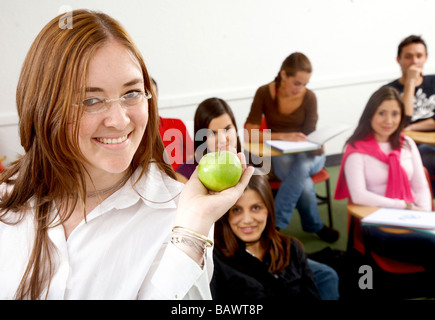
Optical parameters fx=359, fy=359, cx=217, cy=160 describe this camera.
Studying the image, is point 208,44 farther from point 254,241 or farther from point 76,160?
point 76,160

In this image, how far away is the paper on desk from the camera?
1449 millimetres

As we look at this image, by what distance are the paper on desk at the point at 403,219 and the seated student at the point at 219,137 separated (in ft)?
0.93

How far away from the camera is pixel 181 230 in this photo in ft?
2.08

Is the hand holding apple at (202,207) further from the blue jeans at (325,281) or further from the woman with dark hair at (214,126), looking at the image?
the blue jeans at (325,281)

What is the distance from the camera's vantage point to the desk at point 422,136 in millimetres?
2043

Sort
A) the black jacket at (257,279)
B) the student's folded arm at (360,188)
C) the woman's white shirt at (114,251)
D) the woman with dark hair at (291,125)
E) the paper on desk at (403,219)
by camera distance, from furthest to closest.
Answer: the woman with dark hair at (291,125) < the student's folded arm at (360,188) < the paper on desk at (403,219) < the black jacket at (257,279) < the woman's white shirt at (114,251)

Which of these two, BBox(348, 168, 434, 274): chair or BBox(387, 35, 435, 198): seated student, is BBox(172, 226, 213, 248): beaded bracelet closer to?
BBox(348, 168, 434, 274): chair

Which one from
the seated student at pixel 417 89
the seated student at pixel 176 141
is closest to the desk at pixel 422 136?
the seated student at pixel 417 89

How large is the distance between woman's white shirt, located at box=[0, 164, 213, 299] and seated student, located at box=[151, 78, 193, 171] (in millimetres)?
641

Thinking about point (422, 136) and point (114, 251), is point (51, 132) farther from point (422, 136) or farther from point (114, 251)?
point (422, 136)

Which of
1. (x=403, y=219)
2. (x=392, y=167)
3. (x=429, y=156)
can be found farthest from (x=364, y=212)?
(x=429, y=156)

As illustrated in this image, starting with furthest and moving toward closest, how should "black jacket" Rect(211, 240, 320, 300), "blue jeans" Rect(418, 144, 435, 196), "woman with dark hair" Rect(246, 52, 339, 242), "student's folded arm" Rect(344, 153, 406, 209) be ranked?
"blue jeans" Rect(418, 144, 435, 196), "woman with dark hair" Rect(246, 52, 339, 242), "student's folded arm" Rect(344, 153, 406, 209), "black jacket" Rect(211, 240, 320, 300)

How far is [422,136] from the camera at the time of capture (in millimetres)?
2135

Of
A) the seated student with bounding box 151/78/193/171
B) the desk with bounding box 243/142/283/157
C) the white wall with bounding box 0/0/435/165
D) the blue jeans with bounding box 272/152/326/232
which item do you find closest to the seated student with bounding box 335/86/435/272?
the blue jeans with bounding box 272/152/326/232
